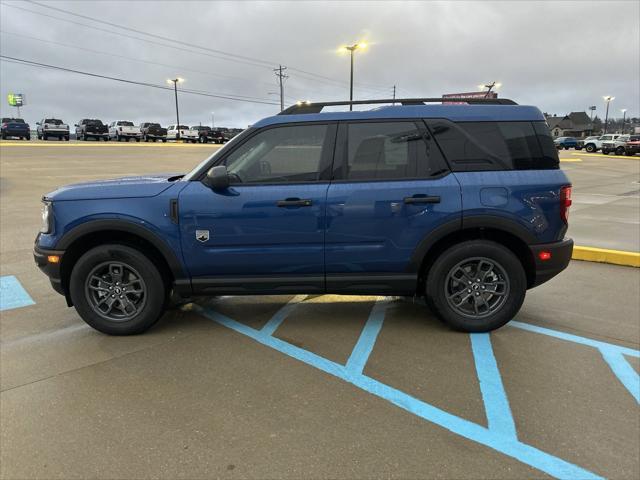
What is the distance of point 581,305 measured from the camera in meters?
4.79

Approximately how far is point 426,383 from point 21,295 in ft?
14.4

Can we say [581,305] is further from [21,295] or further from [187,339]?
[21,295]

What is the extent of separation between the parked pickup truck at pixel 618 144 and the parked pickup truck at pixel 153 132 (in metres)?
44.6

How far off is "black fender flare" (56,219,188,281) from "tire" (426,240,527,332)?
7.34ft

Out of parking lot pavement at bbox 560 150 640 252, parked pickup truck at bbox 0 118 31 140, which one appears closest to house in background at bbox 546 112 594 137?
parking lot pavement at bbox 560 150 640 252

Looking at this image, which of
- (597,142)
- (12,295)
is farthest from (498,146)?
(597,142)

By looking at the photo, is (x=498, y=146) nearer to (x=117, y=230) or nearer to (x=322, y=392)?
(x=322, y=392)

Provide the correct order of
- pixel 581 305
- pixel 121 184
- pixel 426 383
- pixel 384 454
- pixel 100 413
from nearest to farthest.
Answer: pixel 384 454 → pixel 100 413 → pixel 426 383 → pixel 121 184 → pixel 581 305

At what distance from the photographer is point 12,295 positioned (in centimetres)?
503

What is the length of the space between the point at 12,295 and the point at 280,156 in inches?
136

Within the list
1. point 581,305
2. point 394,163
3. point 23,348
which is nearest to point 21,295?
point 23,348

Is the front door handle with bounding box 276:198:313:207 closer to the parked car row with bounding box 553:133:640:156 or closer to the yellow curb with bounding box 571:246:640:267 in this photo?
the yellow curb with bounding box 571:246:640:267

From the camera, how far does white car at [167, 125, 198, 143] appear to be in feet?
155

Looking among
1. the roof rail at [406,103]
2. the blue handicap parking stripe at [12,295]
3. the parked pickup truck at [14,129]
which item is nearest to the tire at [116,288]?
the blue handicap parking stripe at [12,295]
